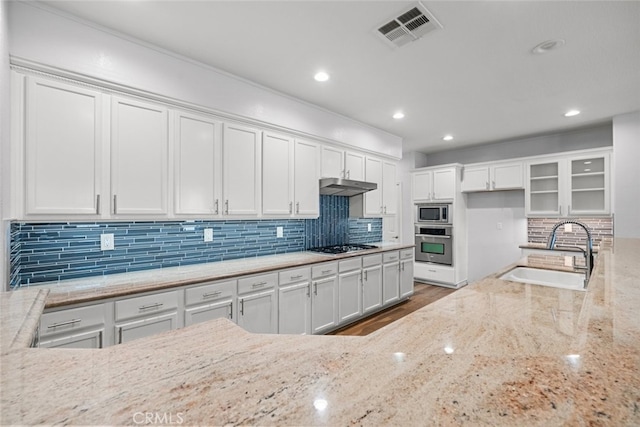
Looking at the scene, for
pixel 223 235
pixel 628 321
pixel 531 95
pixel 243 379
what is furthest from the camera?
pixel 531 95

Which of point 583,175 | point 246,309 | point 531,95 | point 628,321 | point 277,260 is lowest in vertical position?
point 246,309

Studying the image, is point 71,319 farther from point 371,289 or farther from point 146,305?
point 371,289

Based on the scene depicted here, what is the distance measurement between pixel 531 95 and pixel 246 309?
3.81m

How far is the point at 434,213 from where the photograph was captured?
5.51 metres

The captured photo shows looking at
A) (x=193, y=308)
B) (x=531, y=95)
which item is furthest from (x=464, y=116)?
(x=193, y=308)

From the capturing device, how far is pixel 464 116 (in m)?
3.89

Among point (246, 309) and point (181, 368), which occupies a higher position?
point (181, 368)

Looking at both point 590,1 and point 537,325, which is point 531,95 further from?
point 537,325

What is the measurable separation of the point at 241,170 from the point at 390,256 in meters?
2.44

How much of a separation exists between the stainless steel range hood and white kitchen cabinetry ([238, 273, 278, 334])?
1295 millimetres

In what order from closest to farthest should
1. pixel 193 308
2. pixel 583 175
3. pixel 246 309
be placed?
pixel 193 308, pixel 246 309, pixel 583 175

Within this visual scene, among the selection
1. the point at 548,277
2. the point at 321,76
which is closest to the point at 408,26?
the point at 321,76

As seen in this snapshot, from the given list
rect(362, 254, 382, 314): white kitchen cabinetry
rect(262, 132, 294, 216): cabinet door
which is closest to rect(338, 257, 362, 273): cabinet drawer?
rect(362, 254, 382, 314): white kitchen cabinetry

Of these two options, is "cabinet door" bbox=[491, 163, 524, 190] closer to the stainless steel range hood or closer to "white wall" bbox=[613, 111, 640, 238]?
"white wall" bbox=[613, 111, 640, 238]
